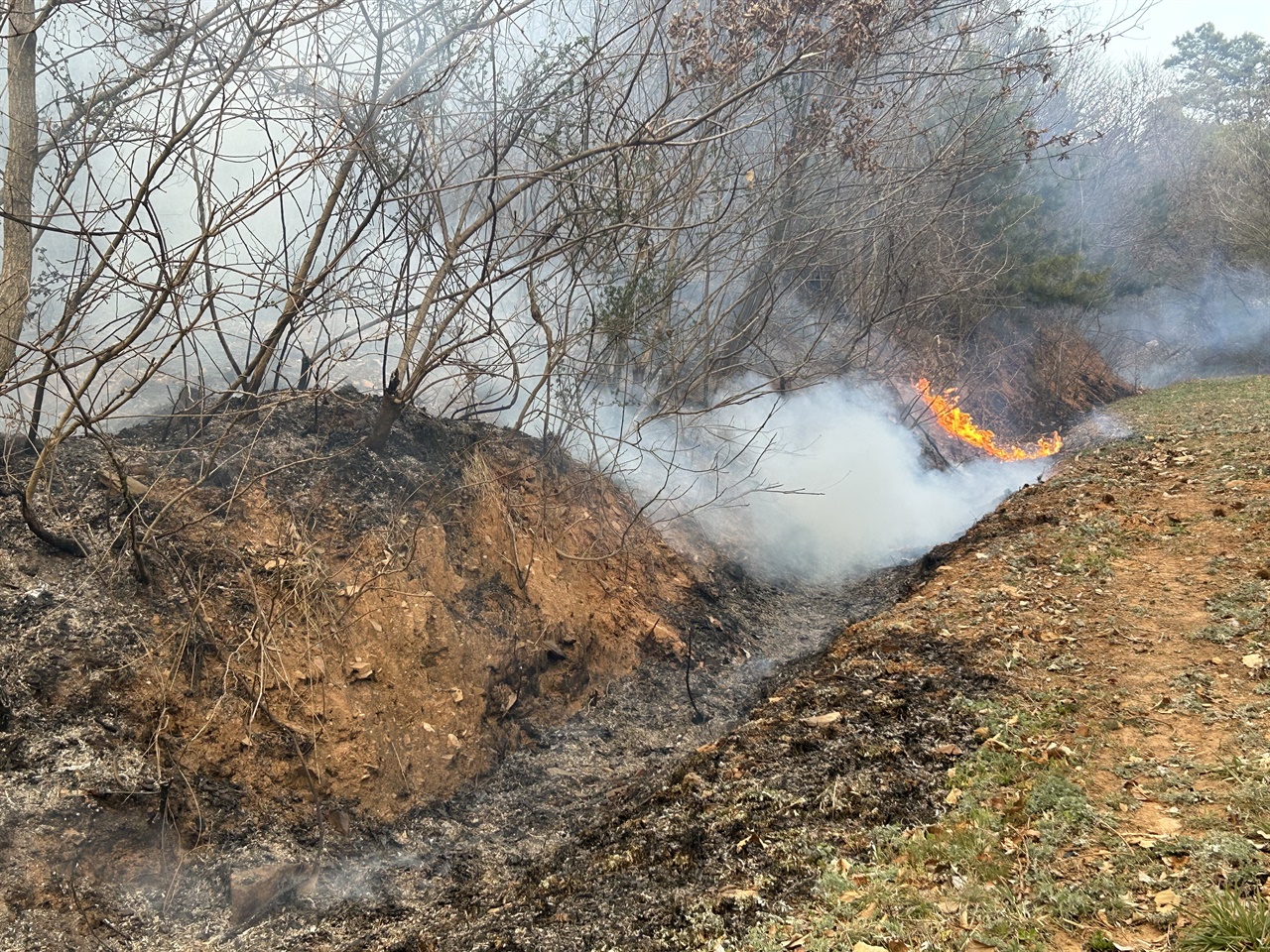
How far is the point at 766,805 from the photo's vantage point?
4027 mm

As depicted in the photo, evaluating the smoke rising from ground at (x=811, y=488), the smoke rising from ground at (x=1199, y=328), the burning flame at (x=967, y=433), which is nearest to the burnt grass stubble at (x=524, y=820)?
the smoke rising from ground at (x=811, y=488)

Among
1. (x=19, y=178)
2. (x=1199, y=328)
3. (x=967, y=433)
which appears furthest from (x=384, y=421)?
(x=1199, y=328)

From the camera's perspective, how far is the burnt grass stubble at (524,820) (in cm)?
361

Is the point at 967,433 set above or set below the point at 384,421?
below

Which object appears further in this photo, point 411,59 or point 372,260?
point 372,260

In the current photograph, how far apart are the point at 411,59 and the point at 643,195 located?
2.18 m

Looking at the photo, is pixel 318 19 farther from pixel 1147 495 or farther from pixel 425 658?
pixel 1147 495

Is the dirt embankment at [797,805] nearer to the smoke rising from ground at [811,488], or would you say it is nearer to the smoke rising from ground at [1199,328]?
the smoke rising from ground at [811,488]

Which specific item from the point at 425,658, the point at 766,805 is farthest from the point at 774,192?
the point at 766,805

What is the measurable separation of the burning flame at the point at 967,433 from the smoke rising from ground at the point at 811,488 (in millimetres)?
3037

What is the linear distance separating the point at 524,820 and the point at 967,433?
48.4ft

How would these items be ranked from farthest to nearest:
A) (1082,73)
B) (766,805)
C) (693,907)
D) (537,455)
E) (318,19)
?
(1082,73) < (537,455) < (318,19) < (766,805) < (693,907)

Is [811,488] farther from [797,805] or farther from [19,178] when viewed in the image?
[19,178]

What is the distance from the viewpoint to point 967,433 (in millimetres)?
17703
